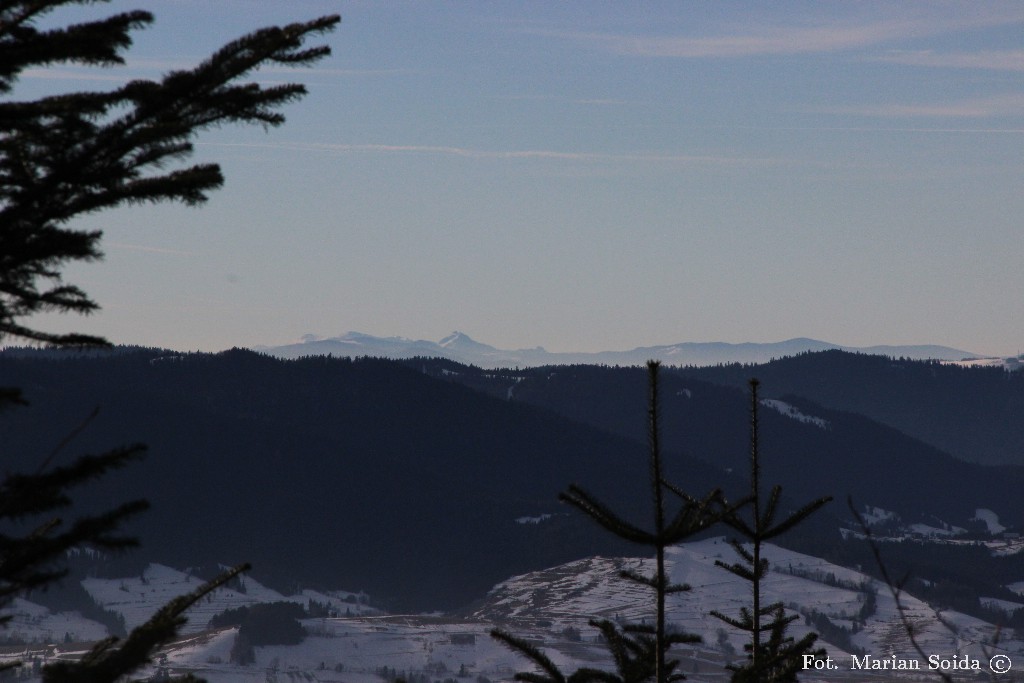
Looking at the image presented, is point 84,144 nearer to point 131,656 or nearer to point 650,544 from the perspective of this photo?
point 131,656

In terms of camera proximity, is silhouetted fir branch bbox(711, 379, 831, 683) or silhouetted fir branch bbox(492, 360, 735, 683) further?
silhouetted fir branch bbox(711, 379, 831, 683)

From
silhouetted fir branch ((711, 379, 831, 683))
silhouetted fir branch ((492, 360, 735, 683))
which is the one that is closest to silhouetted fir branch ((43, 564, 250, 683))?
silhouetted fir branch ((492, 360, 735, 683))

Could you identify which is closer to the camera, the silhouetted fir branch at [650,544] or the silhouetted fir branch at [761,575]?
the silhouetted fir branch at [650,544]

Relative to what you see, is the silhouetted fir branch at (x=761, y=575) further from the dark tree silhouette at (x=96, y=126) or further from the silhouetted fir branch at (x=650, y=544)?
the dark tree silhouette at (x=96, y=126)

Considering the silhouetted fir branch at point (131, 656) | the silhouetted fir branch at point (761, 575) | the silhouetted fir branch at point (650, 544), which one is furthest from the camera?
the silhouetted fir branch at point (761, 575)

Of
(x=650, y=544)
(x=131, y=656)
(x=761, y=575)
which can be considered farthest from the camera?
(x=761, y=575)

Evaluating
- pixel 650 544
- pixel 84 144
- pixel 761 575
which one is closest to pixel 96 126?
pixel 84 144

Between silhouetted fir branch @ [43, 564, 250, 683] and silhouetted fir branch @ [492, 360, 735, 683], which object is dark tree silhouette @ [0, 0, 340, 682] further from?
silhouetted fir branch @ [492, 360, 735, 683]

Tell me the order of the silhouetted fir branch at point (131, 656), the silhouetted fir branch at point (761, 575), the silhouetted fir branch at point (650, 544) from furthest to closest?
the silhouetted fir branch at point (761, 575) → the silhouetted fir branch at point (650, 544) → the silhouetted fir branch at point (131, 656)

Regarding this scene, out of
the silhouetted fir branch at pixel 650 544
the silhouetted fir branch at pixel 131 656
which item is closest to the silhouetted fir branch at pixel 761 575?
the silhouetted fir branch at pixel 650 544

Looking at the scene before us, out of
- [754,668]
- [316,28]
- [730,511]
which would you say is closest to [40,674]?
[316,28]

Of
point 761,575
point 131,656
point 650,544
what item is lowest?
point 131,656

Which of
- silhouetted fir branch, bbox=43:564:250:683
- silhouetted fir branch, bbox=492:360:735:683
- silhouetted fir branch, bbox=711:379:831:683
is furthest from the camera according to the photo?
silhouetted fir branch, bbox=711:379:831:683

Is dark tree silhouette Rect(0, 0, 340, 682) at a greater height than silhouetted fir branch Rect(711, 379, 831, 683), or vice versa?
dark tree silhouette Rect(0, 0, 340, 682)
